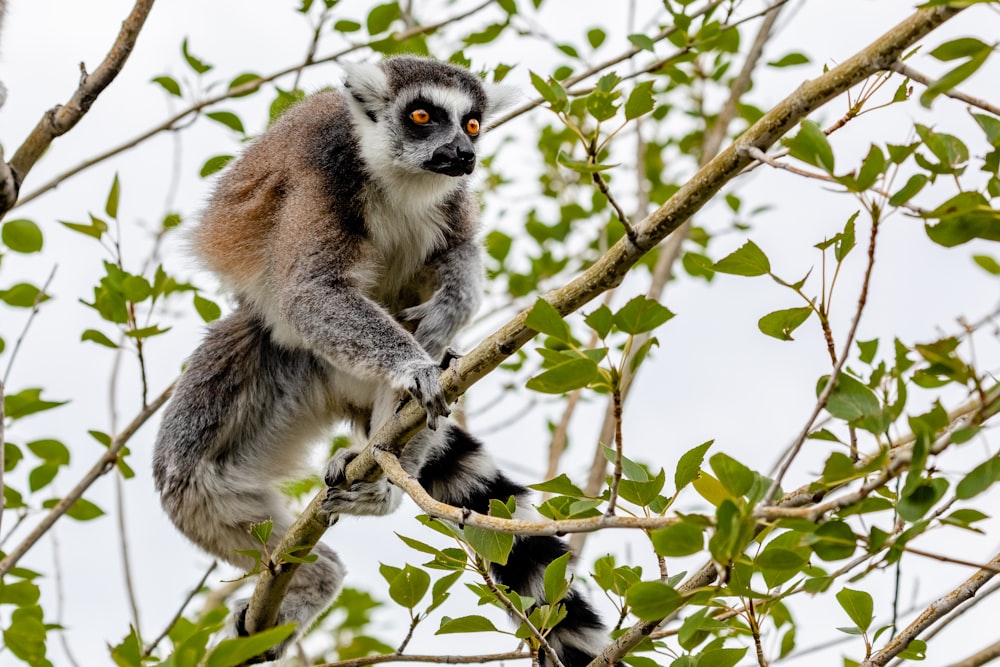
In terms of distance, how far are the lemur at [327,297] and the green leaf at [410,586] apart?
0.94 metres

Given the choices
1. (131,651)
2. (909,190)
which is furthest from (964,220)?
(131,651)

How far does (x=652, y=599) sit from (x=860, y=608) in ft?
2.41

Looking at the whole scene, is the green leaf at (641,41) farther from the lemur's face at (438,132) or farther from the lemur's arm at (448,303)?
the lemur's arm at (448,303)

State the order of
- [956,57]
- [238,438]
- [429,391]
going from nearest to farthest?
1. [956,57]
2. [429,391]
3. [238,438]

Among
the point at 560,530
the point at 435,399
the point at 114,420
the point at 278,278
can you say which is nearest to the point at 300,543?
the point at 435,399

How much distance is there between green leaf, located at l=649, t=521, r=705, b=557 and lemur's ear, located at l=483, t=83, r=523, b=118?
3139 millimetres

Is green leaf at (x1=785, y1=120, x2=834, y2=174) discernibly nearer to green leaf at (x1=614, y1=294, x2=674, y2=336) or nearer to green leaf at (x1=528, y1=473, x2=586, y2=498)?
green leaf at (x1=614, y1=294, x2=674, y2=336)

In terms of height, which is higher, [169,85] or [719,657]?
[169,85]

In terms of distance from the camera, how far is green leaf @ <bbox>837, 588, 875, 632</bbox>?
241 cm

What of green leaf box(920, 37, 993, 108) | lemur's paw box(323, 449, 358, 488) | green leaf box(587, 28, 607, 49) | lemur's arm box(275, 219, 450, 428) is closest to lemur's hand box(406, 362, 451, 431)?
lemur's arm box(275, 219, 450, 428)

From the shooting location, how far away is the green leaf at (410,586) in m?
2.78

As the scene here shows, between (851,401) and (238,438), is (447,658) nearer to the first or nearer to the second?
(851,401)

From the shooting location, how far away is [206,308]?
4.39 meters

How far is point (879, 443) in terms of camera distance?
176cm
